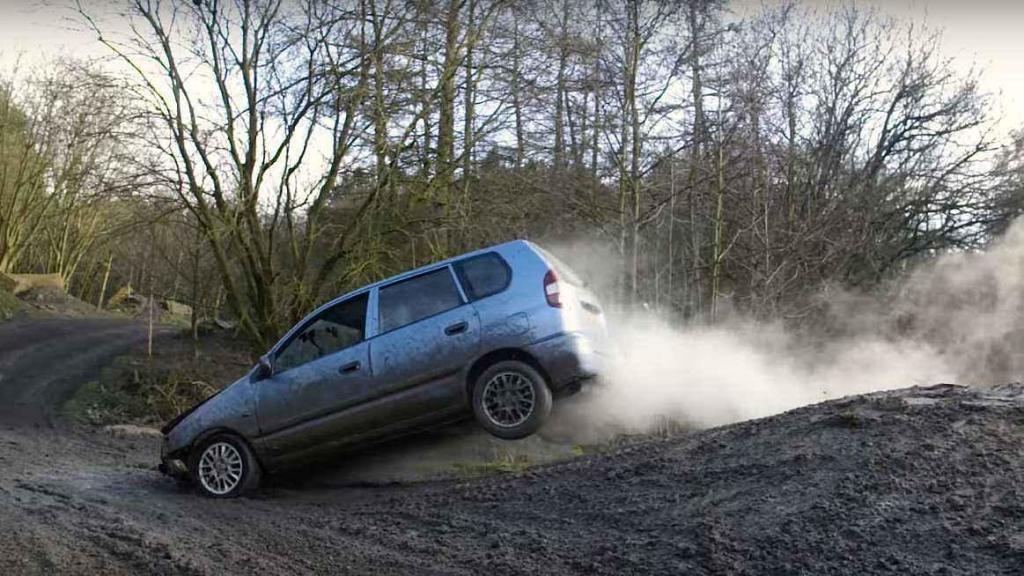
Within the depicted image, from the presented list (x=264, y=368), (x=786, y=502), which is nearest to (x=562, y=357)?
(x=786, y=502)

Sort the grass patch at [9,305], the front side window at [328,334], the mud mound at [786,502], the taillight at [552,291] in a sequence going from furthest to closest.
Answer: the grass patch at [9,305] → the front side window at [328,334] → the taillight at [552,291] → the mud mound at [786,502]

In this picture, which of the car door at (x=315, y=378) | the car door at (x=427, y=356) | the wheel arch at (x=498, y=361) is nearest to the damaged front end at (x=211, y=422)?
the car door at (x=315, y=378)

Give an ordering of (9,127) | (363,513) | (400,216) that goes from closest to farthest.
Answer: (363,513), (400,216), (9,127)

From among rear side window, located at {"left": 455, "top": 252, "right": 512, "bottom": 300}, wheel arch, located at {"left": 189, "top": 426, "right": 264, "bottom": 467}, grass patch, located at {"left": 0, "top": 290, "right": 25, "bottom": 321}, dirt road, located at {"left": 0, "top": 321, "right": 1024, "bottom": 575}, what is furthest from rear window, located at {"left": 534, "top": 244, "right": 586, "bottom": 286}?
grass patch, located at {"left": 0, "top": 290, "right": 25, "bottom": 321}

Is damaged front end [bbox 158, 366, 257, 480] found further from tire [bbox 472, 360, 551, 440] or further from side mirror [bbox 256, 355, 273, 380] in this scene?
tire [bbox 472, 360, 551, 440]

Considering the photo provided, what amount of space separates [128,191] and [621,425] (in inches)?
374

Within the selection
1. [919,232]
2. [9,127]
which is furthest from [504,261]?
[9,127]

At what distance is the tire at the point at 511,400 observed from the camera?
742cm

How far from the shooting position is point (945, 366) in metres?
11.5

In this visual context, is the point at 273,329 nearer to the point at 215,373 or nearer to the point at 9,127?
the point at 215,373

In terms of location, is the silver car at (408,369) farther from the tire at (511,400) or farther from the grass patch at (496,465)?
the grass patch at (496,465)

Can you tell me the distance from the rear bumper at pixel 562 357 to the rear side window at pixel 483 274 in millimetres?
649

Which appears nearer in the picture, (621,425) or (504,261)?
(504,261)

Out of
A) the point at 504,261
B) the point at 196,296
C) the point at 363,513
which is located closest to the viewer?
the point at 363,513
